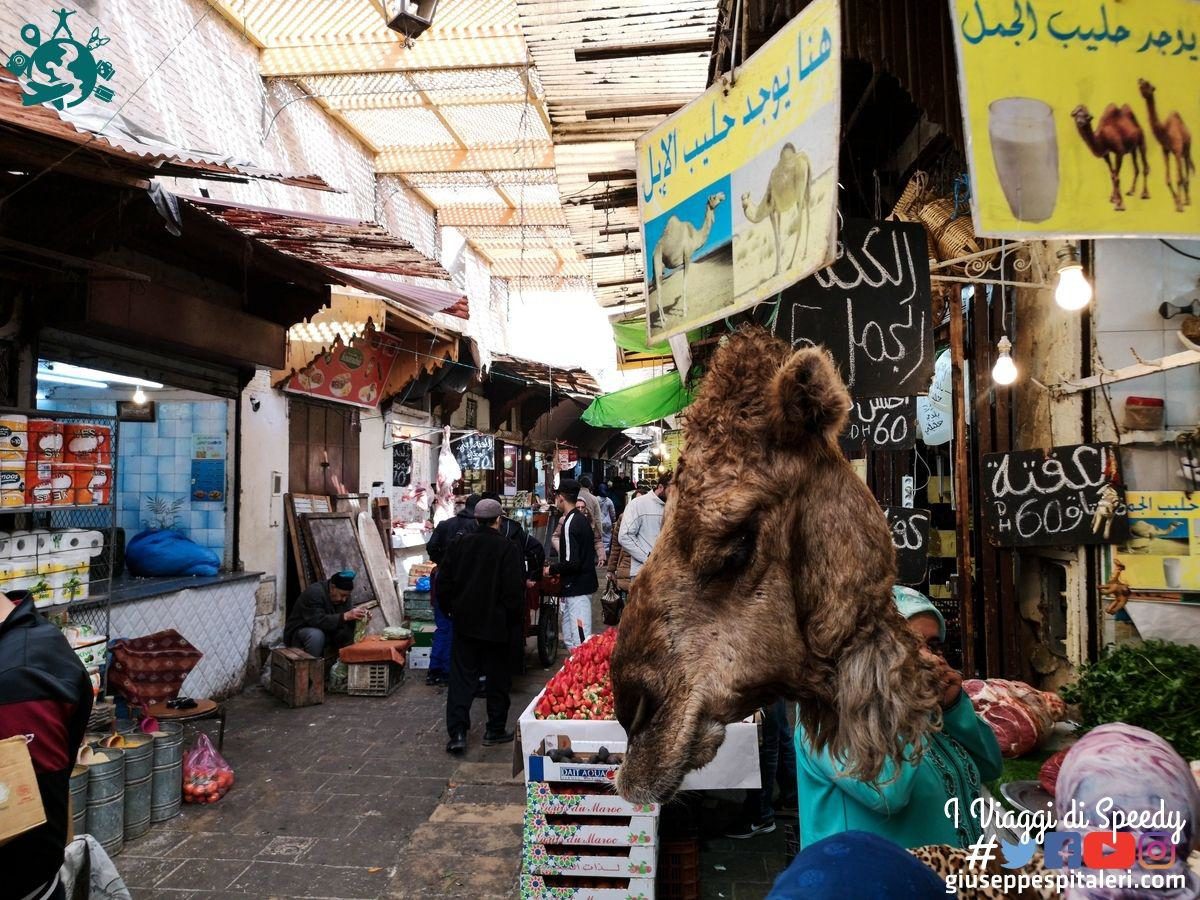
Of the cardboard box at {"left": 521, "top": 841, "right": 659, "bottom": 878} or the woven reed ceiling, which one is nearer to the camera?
the cardboard box at {"left": 521, "top": 841, "right": 659, "bottom": 878}

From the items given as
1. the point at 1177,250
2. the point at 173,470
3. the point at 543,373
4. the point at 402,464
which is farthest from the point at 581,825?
the point at 543,373

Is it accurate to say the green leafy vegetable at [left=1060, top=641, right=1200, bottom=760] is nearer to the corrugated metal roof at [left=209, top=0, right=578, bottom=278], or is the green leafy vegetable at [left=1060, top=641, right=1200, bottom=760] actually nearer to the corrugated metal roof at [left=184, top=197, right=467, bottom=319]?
the corrugated metal roof at [left=184, top=197, right=467, bottom=319]

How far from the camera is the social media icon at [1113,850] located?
102cm

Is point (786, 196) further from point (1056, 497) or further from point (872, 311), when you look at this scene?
point (1056, 497)

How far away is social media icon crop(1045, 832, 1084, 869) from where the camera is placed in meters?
1.10

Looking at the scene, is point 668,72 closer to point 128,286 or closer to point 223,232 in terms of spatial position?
point 223,232

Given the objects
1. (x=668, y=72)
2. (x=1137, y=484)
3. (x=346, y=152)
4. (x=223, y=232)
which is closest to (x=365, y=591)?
(x=223, y=232)

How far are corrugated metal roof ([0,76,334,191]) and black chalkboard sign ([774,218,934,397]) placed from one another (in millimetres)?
3510

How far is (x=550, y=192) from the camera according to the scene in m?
15.6

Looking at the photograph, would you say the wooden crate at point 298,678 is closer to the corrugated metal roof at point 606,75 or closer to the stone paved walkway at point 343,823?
the stone paved walkway at point 343,823

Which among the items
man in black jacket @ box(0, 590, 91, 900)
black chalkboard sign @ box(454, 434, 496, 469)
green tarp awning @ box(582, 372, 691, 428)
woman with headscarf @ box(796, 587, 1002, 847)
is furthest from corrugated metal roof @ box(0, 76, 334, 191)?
black chalkboard sign @ box(454, 434, 496, 469)

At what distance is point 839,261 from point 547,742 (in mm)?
2959

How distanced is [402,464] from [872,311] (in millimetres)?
11445

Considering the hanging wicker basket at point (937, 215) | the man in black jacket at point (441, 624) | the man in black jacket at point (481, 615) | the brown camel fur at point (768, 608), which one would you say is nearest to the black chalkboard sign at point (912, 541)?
the hanging wicker basket at point (937, 215)
